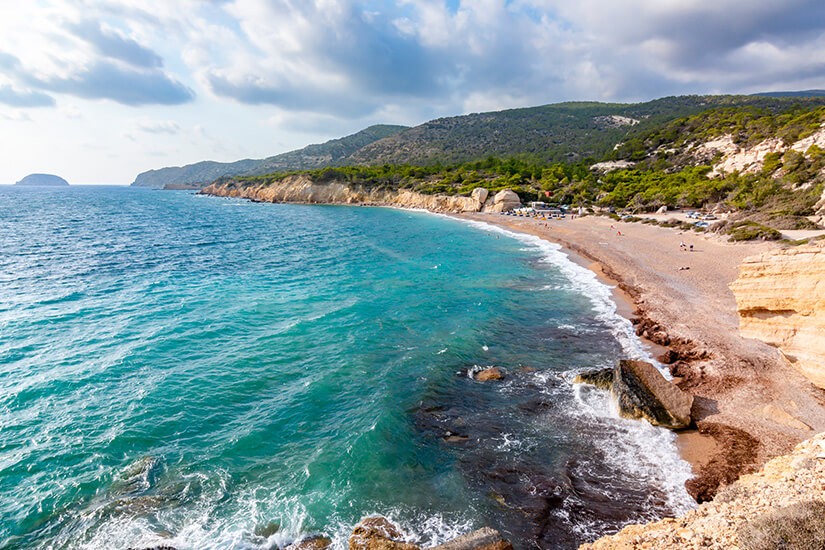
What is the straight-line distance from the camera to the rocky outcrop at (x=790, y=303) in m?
12.4

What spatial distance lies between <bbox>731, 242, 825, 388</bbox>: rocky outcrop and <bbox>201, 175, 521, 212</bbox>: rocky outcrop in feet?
232

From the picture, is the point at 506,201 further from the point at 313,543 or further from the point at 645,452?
the point at 313,543

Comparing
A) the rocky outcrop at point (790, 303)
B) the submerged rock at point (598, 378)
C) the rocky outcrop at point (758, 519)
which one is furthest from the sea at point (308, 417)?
the rocky outcrop at point (790, 303)

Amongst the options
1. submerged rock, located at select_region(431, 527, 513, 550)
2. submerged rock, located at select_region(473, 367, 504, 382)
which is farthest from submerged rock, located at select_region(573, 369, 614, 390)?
submerged rock, located at select_region(431, 527, 513, 550)

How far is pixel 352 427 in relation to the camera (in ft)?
45.0

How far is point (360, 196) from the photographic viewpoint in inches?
4478

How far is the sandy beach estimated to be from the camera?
11.8 m

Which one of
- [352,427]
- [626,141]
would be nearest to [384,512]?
[352,427]

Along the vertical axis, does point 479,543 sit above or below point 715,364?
above

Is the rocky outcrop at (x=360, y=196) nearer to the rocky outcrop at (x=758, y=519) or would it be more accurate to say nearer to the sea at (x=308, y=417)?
the sea at (x=308, y=417)

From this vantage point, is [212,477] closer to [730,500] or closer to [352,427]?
[352,427]

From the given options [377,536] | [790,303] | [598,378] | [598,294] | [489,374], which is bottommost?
[598,294]

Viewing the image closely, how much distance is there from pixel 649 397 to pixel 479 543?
9.37 metres

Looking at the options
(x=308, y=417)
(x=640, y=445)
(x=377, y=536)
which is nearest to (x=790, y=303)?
(x=640, y=445)
